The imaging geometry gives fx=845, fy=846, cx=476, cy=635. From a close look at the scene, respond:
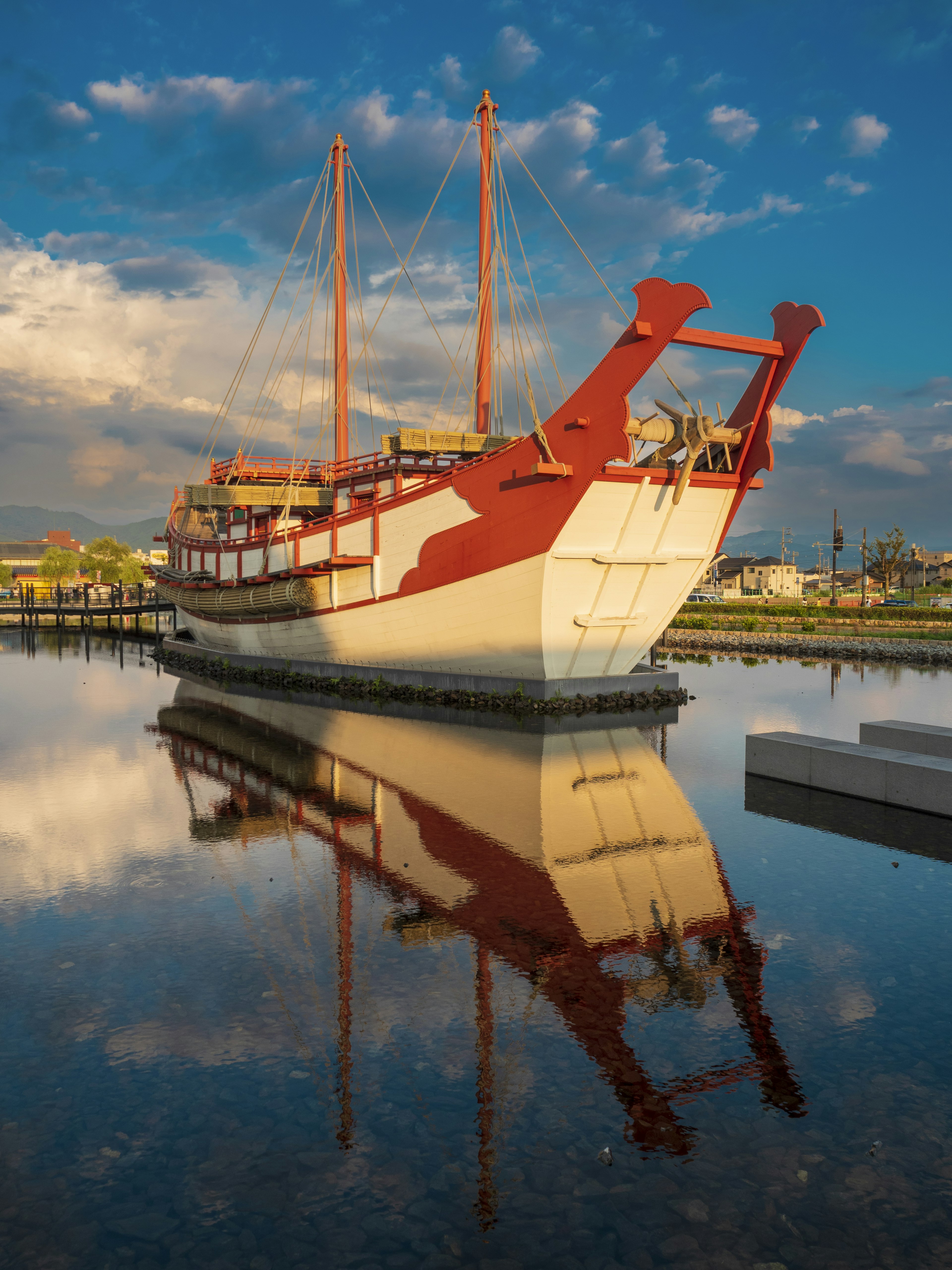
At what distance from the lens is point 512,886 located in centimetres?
784

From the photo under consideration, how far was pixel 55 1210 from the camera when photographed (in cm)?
374

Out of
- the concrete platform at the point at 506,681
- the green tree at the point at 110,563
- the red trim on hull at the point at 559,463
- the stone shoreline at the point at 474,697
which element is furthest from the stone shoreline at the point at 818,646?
the green tree at the point at 110,563

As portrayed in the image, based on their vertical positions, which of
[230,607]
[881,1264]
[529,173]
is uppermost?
[529,173]

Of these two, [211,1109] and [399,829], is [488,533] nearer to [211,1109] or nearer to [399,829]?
[399,829]

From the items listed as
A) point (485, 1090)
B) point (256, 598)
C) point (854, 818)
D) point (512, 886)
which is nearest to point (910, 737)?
point (854, 818)

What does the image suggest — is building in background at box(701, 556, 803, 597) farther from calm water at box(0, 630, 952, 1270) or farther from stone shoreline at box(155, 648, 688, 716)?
calm water at box(0, 630, 952, 1270)

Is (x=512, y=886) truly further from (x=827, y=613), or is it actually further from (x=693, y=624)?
(x=827, y=613)

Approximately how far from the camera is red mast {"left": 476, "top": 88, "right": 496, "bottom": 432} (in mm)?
23594

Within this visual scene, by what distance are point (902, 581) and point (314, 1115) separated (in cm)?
14172

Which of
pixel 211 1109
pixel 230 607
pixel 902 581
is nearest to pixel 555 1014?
pixel 211 1109

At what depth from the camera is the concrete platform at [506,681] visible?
19.1 meters

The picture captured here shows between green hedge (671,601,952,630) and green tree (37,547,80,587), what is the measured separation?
8749cm

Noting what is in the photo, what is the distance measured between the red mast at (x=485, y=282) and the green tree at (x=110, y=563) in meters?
89.3

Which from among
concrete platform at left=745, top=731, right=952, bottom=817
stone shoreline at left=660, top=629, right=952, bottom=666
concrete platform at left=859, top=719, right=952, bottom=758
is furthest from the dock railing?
concrete platform at left=859, top=719, right=952, bottom=758
